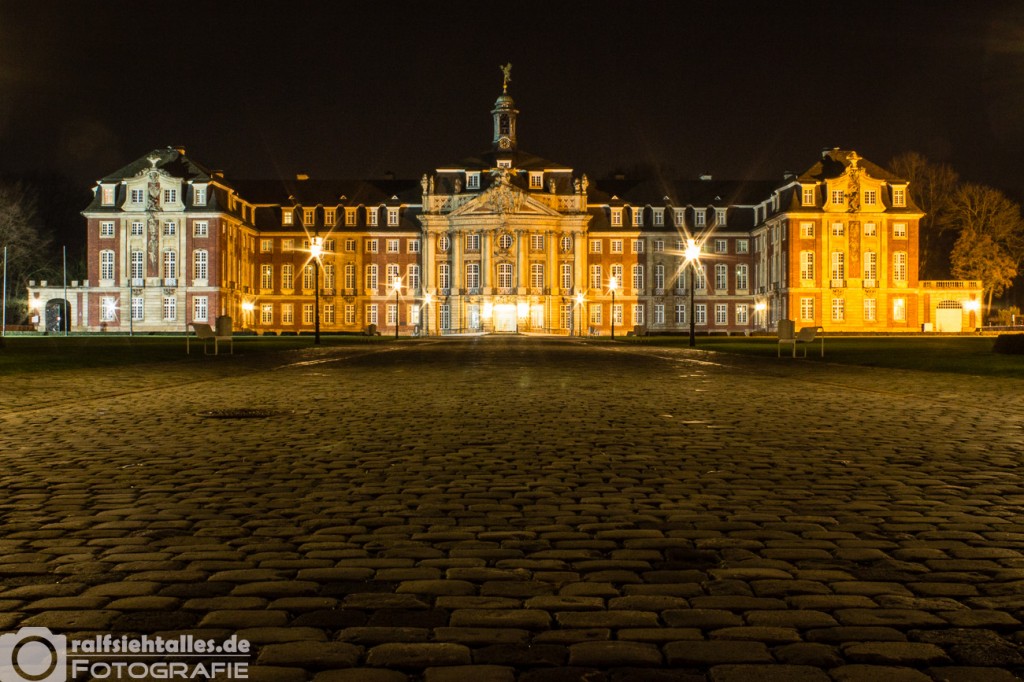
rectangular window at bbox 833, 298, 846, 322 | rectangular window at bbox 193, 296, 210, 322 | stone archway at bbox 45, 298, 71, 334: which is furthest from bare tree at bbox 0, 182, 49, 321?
rectangular window at bbox 833, 298, 846, 322

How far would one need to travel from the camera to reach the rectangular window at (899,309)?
77000 millimetres

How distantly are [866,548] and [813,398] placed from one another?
9.71m

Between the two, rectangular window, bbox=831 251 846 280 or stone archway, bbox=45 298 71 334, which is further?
stone archway, bbox=45 298 71 334

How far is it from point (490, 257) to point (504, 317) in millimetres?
5735

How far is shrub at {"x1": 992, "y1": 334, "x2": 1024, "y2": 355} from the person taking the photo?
29.1 m

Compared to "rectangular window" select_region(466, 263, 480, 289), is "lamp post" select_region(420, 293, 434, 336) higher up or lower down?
lower down

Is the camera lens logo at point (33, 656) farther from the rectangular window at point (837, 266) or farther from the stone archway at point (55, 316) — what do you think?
the stone archway at point (55, 316)

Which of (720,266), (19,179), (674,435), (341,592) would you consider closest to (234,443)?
(674,435)

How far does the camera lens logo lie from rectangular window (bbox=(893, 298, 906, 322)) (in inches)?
3182

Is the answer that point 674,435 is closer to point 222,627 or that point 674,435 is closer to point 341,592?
point 341,592

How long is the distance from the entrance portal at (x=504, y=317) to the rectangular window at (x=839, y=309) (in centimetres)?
2807

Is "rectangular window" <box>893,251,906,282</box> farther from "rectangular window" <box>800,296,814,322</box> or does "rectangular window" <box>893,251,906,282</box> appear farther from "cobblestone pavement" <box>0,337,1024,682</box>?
"cobblestone pavement" <box>0,337,1024,682</box>

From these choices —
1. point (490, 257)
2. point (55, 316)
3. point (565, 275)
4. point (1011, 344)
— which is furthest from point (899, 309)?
point (55, 316)

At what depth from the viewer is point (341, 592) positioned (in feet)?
13.6
